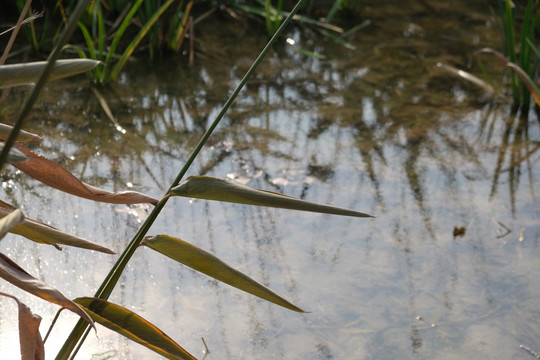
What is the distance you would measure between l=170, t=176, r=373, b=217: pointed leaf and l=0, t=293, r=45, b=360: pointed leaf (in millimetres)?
218

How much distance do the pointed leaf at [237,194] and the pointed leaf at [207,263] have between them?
0.06 meters

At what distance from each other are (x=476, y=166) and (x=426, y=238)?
0.56 meters

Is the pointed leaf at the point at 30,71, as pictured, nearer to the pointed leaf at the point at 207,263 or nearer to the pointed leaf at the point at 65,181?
the pointed leaf at the point at 65,181

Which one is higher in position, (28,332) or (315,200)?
(28,332)

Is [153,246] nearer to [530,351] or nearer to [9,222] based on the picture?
[9,222]

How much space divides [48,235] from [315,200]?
125 cm

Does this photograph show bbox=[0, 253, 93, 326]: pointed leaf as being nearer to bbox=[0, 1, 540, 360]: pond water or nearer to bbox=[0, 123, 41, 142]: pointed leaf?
bbox=[0, 123, 41, 142]: pointed leaf

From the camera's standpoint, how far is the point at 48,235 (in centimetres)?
92

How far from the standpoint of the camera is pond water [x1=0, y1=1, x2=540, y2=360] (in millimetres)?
1559

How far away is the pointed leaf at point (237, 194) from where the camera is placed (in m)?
0.85

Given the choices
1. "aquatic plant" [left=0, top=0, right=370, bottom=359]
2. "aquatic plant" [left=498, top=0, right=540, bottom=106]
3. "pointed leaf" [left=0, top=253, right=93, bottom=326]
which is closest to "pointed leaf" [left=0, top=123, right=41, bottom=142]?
"aquatic plant" [left=0, top=0, right=370, bottom=359]

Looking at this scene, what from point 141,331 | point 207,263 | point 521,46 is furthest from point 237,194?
point 521,46

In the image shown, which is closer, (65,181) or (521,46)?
(65,181)

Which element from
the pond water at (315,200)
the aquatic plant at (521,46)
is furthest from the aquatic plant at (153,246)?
the aquatic plant at (521,46)
